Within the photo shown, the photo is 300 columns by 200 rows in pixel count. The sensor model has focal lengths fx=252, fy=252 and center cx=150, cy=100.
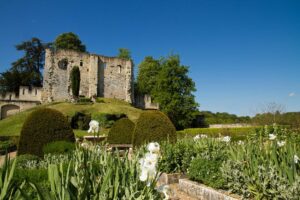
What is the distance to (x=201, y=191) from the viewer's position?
15.8 feet

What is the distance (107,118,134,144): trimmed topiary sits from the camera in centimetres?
1396

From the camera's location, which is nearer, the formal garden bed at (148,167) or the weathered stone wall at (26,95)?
the formal garden bed at (148,167)

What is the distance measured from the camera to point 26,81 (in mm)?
38875

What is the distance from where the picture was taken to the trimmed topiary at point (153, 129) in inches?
375

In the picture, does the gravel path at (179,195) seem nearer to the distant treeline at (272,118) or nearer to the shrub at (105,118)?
the distant treeline at (272,118)

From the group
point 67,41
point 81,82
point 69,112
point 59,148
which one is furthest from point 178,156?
point 67,41

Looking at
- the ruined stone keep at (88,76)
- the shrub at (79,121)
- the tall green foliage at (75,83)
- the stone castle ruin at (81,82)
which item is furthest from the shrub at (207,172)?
the ruined stone keep at (88,76)

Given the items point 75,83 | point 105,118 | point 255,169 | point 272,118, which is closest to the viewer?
point 255,169

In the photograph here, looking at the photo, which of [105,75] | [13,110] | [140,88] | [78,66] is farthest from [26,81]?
[140,88]

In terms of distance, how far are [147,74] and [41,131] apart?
3384cm

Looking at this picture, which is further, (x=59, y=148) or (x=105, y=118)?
(x=105, y=118)

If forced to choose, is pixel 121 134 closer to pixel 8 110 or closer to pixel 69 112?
pixel 69 112

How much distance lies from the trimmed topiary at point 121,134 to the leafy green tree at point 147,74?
25.7 m

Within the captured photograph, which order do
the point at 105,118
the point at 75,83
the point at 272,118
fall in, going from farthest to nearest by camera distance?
the point at 75,83 < the point at 105,118 < the point at 272,118
